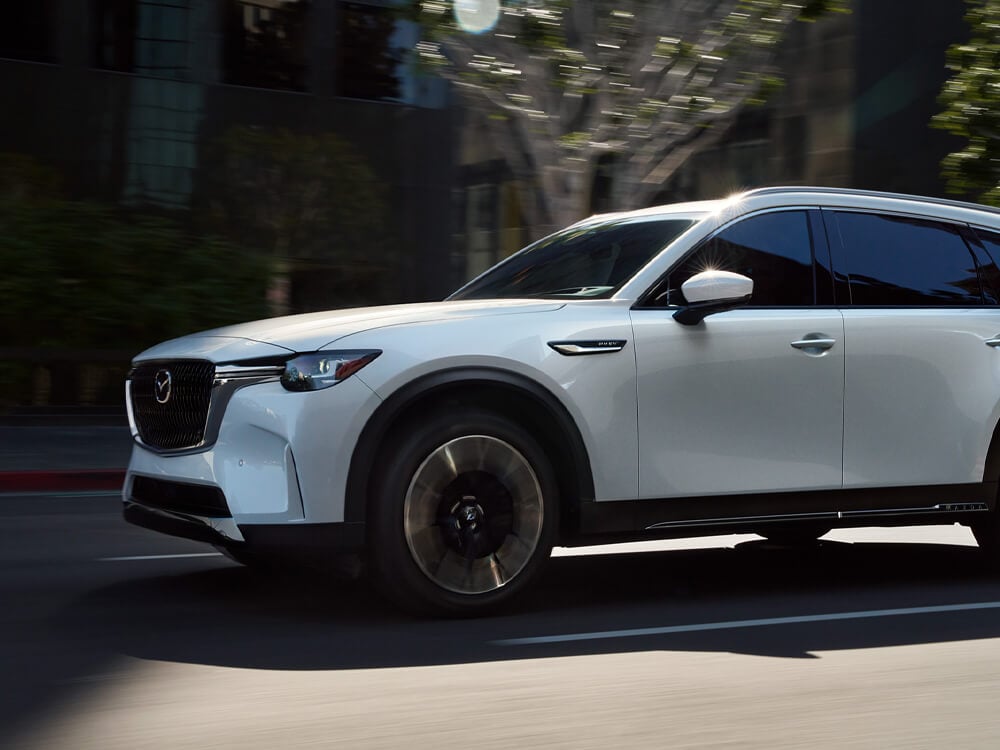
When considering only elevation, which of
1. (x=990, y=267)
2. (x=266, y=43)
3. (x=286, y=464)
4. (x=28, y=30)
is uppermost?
(x=266, y=43)

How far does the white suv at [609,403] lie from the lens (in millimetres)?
5203

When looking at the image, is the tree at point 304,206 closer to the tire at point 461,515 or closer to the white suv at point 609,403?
the white suv at point 609,403

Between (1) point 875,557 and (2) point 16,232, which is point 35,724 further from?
(2) point 16,232

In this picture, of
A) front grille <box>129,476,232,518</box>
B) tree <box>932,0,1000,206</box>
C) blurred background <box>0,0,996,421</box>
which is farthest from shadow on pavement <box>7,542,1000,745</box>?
tree <box>932,0,1000,206</box>

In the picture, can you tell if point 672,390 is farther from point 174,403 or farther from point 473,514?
point 174,403

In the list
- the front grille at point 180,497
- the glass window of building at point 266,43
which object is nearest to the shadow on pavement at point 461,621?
the front grille at point 180,497

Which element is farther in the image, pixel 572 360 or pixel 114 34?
pixel 114 34

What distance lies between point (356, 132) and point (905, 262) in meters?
15.0

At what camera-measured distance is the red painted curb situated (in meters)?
10.5

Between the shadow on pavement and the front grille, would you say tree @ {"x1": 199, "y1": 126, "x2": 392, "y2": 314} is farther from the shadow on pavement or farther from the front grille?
the front grille

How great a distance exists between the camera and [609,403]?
18.3ft

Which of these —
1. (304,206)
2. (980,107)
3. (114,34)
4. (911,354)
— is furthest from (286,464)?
(114,34)

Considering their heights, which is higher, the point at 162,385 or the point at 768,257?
the point at 768,257

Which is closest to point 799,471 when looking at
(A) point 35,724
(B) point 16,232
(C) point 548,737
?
(C) point 548,737
